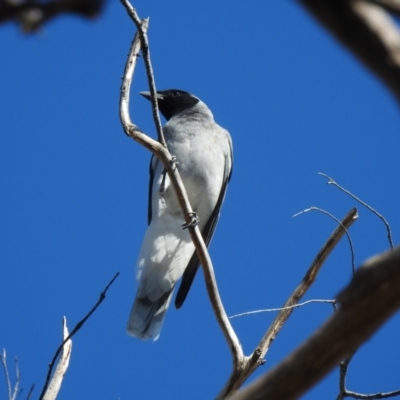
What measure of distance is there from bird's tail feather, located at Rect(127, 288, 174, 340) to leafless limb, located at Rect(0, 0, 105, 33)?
4.52 m

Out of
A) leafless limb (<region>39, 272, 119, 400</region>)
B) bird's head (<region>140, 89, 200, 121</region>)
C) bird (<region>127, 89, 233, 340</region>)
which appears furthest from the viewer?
bird's head (<region>140, 89, 200, 121</region>)

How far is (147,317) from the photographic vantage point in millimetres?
5191

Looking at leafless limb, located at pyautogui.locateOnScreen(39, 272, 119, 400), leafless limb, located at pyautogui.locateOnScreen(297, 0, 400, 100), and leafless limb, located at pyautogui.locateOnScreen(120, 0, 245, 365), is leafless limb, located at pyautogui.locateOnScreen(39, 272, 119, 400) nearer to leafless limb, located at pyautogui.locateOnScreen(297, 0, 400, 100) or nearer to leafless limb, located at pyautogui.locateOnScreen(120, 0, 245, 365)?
leafless limb, located at pyautogui.locateOnScreen(120, 0, 245, 365)

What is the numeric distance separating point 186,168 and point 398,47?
5176 millimetres

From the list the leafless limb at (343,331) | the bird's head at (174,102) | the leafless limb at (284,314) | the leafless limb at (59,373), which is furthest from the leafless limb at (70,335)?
the bird's head at (174,102)

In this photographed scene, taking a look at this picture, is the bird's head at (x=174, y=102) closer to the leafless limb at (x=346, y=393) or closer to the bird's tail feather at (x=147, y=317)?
the bird's tail feather at (x=147, y=317)

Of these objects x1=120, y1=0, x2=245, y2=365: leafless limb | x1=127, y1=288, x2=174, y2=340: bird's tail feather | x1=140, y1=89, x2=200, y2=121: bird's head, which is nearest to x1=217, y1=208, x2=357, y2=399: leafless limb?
x1=120, y1=0, x2=245, y2=365: leafless limb

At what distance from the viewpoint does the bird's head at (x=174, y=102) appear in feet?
23.4

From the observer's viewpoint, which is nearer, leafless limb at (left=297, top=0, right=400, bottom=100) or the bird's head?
leafless limb at (left=297, top=0, right=400, bottom=100)

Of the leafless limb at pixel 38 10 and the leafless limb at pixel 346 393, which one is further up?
the leafless limb at pixel 38 10

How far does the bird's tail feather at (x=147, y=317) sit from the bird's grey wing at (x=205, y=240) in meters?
0.13

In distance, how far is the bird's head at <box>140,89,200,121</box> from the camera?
23.4 feet

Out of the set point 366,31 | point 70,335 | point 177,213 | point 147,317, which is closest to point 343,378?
point 70,335

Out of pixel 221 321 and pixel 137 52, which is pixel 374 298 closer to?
pixel 221 321
